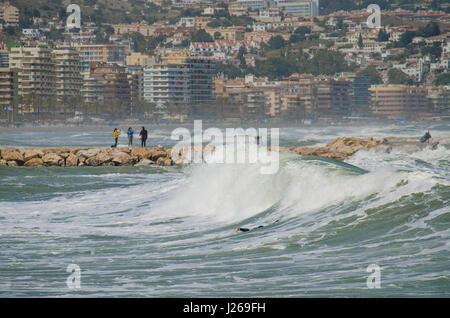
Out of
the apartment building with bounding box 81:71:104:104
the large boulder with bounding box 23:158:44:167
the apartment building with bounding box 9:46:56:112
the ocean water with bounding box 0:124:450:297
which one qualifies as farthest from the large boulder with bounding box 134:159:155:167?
the apartment building with bounding box 81:71:104:104

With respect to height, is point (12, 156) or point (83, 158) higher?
point (12, 156)

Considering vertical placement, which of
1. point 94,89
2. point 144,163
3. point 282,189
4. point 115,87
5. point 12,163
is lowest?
point 144,163

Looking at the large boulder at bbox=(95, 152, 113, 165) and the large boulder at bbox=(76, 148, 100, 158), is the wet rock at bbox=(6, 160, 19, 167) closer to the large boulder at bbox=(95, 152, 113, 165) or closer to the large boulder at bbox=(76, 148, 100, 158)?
the large boulder at bbox=(76, 148, 100, 158)

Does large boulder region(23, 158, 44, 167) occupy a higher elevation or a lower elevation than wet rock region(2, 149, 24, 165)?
lower

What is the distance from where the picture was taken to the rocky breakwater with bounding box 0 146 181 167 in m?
32.7

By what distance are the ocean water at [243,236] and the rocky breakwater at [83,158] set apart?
1127 cm

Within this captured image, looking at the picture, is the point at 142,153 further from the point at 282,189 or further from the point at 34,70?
the point at 34,70

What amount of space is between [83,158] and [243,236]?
20799mm

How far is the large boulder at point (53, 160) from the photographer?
3269cm

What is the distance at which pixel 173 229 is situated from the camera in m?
14.9

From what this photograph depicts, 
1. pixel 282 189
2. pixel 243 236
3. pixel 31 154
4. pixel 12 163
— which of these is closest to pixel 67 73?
pixel 31 154

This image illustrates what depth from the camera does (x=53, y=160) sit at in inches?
1292

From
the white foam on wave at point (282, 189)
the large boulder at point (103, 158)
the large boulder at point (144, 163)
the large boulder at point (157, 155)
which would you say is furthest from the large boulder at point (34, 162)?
the white foam on wave at point (282, 189)

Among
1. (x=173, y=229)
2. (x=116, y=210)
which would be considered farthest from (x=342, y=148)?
(x=173, y=229)
